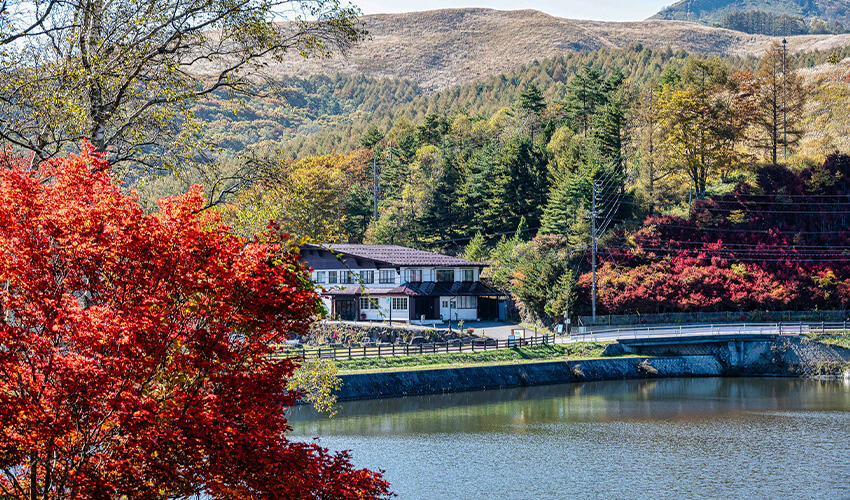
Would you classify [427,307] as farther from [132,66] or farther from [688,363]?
[132,66]

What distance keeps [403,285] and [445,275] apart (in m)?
4.05

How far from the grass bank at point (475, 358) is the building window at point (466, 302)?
13948 mm

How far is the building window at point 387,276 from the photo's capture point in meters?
62.4

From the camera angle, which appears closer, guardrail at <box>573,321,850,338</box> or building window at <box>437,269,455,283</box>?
guardrail at <box>573,321,850,338</box>

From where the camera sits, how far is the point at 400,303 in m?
61.4

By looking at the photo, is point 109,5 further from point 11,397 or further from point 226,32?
point 11,397

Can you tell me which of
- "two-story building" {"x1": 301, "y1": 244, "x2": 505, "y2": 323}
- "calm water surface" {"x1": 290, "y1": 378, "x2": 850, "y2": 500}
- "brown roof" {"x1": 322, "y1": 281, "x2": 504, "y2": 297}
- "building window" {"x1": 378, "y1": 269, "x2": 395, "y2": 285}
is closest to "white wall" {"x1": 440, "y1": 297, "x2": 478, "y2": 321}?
"two-story building" {"x1": 301, "y1": 244, "x2": 505, "y2": 323}

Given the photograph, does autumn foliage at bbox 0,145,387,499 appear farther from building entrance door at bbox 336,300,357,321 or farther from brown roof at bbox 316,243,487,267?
building entrance door at bbox 336,300,357,321

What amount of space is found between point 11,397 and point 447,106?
542 ft

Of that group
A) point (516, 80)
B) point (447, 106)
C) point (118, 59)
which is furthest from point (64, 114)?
point (516, 80)

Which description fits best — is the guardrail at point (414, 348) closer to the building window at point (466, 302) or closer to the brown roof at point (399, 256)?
the building window at point (466, 302)

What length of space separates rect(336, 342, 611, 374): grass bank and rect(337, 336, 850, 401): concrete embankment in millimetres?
1105

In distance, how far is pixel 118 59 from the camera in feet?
40.1

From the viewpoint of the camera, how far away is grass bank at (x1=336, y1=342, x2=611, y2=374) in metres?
43.6
